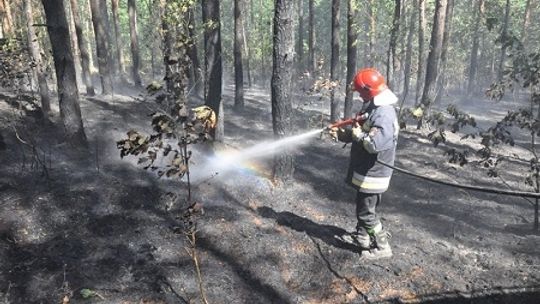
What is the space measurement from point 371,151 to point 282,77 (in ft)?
11.2

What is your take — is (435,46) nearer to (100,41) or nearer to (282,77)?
(282,77)

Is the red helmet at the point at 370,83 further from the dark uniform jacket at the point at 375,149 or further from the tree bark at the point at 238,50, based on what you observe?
the tree bark at the point at 238,50

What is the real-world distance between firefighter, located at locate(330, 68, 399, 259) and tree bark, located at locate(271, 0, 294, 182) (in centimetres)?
249

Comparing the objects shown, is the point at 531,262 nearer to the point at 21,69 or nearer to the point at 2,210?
the point at 2,210

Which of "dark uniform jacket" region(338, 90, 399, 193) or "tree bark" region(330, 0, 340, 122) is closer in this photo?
"dark uniform jacket" region(338, 90, 399, 193)

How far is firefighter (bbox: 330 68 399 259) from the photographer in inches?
219

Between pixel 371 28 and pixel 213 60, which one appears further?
pixel 371 28

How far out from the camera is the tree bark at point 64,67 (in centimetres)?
881

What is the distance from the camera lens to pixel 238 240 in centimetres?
637

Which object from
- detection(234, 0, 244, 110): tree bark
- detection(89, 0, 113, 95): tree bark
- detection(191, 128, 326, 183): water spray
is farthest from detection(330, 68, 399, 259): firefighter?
detection(89, 0, 113, 95): tree bark

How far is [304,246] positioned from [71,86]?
6.81m

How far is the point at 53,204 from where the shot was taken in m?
6.53

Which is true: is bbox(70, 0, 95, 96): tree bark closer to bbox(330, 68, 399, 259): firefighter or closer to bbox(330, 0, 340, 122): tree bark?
bbox(330, 0, 340, 122): tree bark

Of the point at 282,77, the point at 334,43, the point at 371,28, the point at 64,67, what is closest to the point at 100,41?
the point at 64,67
